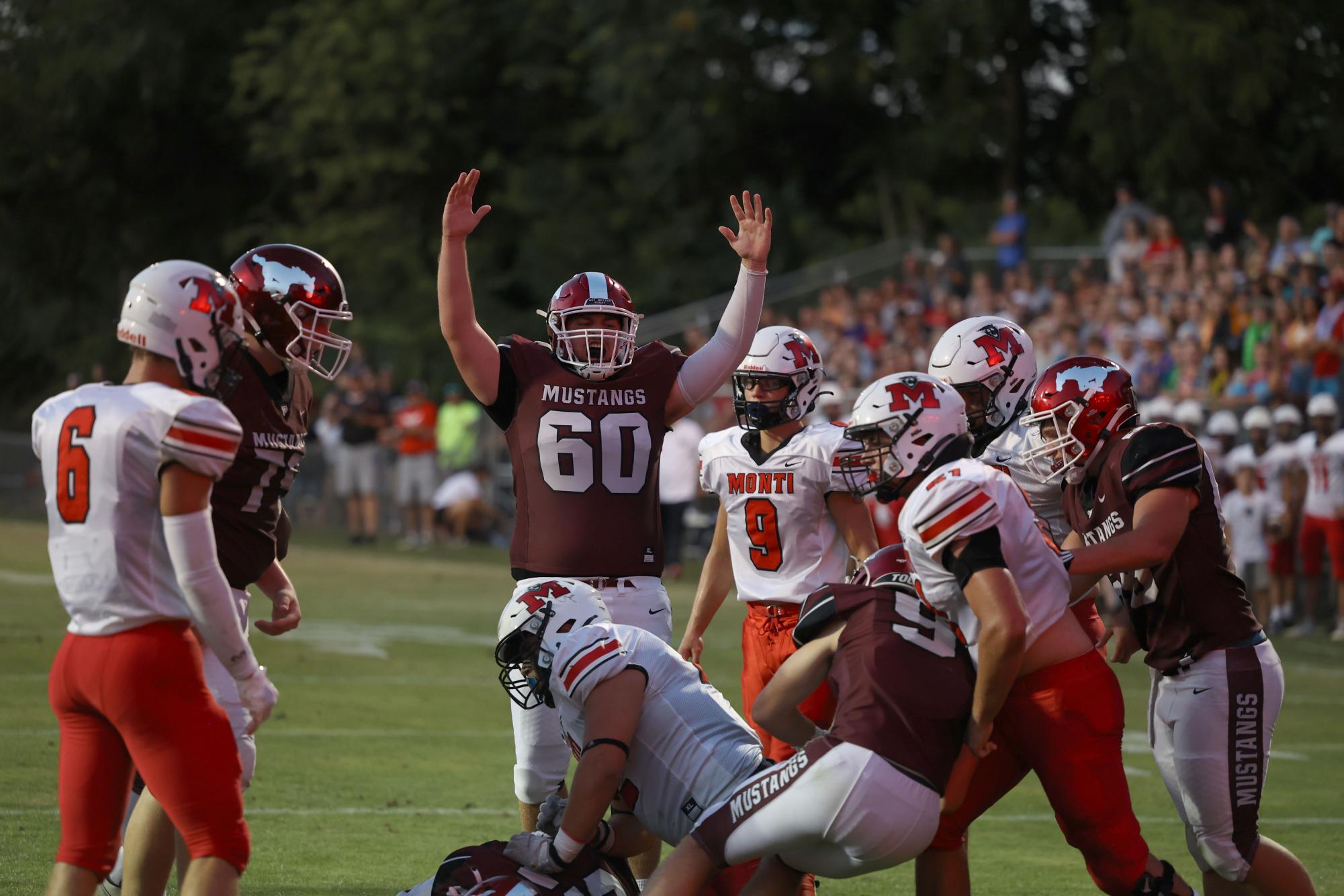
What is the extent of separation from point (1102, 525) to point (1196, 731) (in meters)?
0.66

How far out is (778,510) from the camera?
21.2ft

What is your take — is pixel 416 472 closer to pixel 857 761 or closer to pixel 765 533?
pixel 765 533

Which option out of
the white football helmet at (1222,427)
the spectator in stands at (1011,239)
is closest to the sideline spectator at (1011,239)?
the spectator in stands at (1011,239)

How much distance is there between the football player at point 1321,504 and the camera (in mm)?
13648

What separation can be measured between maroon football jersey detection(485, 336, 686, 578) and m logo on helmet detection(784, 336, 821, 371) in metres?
0.68

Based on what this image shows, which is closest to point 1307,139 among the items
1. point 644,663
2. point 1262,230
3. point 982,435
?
point 1262,230

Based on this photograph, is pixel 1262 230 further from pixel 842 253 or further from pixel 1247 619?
pixel 1247 619

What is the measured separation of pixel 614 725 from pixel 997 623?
1.14 m

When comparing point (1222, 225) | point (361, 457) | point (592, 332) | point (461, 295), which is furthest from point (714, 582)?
point (361, 457)

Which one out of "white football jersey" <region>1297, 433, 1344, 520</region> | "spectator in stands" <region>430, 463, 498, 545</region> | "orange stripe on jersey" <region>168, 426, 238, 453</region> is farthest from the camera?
"spectator in stands" <region>430, 463, 498, 545</region>

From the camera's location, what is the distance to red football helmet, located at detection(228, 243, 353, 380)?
514 cm

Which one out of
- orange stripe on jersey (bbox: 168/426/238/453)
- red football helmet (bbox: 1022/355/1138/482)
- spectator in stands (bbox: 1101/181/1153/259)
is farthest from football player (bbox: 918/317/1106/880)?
spectator in stands (bbox: 1101/181/1153/259)

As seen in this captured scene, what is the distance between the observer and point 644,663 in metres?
5.03

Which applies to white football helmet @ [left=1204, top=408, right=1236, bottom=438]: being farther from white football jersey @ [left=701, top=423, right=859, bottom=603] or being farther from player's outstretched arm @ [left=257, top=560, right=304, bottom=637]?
player's outstretched arm @ [left=257, top=560, right=304, bottom=637]
